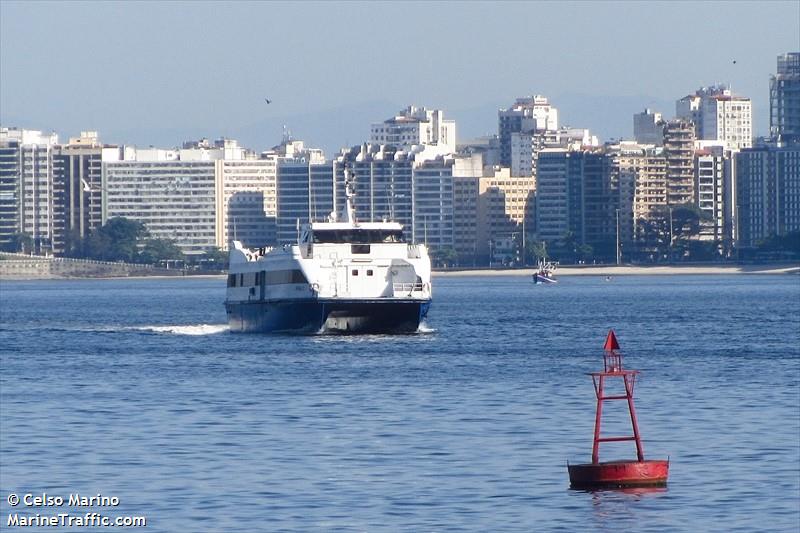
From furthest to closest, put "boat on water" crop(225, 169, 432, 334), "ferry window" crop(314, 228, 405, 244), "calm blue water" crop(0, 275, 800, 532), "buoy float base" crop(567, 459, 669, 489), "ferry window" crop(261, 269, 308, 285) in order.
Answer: "ferry window" crop(314, 228, 405, 244), "ferry window" crop(261, 269, 308, 285), "boat on water" crop(225, 169, 432, 334), "buoy float base" crop(567, 459, 669, 489), "calm blue water" crop(0, 275, 800, 532)

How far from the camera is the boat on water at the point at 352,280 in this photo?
83688mm

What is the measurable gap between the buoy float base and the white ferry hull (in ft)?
156

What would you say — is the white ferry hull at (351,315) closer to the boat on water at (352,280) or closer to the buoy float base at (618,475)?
the boat on water at (352,280)

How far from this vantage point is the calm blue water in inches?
1364

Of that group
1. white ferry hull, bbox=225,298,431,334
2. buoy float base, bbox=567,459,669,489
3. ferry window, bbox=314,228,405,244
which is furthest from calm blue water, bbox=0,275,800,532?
ferry window, bbox=314,228,405,244

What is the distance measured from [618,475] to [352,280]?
4800 cm

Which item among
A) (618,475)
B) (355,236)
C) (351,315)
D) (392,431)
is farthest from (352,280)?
(618,475)

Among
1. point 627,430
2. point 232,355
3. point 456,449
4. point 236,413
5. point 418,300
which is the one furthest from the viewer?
point 418,300

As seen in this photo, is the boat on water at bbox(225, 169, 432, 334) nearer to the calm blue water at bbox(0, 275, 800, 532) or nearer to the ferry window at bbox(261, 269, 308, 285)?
the ferry window at bbox(261, 269, 308, 285)

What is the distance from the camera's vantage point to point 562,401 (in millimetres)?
53312

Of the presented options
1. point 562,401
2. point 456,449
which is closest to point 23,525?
point 456,449

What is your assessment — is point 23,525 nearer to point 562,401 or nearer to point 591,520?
point 591,520

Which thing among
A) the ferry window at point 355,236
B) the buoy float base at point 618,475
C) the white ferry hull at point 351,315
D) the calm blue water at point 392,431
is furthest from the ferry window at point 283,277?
the buoy float base at point 618,475

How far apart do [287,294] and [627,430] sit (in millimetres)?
43294
